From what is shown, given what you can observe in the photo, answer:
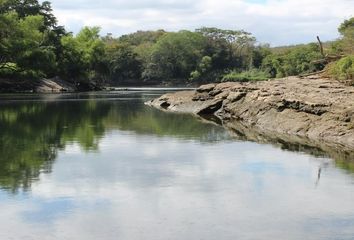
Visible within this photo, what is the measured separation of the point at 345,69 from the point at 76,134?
15.7 meters

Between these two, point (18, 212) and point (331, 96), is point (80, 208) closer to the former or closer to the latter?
point (18, 212)

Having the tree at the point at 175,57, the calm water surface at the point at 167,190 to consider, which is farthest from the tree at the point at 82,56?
the calm water surface at the point at 167,190

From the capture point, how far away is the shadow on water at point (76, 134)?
18219 millimetres

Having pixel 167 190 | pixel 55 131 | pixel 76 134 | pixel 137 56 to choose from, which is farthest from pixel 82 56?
pixel 167 190

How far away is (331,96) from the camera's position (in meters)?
28.9

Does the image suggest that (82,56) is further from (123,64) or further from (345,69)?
(345,69)

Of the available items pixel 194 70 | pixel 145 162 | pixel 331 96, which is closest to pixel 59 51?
pixel 194 70

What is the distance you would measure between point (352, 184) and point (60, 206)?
7485 mm

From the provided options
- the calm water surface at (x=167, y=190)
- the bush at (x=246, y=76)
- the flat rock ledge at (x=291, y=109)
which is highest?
the bush at (x=246, y=76)

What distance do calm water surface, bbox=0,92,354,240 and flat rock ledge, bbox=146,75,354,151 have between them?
10.4ft

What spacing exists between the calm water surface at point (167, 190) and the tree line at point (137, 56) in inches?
610

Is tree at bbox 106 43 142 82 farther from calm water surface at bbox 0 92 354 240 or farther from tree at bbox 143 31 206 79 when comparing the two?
calm water surface at bbox 0 92 354 240

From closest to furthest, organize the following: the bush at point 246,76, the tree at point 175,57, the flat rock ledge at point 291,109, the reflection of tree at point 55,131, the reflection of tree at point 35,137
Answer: the reflection of tree at point 35,137, the reflection of tree at point 55,131, the flat rock ledge at point 291,109, the bush at point 246,76, the tree at point 175,57

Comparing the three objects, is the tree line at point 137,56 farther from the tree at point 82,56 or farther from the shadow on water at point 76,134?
the shadow on water at point 76,134
